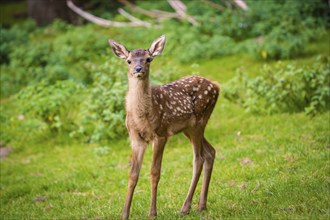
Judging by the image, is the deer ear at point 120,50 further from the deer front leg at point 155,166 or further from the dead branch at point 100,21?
the dead branch at point 100,21

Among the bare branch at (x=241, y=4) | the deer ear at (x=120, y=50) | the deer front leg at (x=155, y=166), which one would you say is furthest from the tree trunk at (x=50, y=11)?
the deer front leg at (x=155, y=166)

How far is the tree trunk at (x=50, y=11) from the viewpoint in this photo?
2508 cm

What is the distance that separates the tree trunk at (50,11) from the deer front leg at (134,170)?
58.9 feet

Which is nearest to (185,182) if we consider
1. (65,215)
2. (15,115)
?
(65,215)

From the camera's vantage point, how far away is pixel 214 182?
942 cm

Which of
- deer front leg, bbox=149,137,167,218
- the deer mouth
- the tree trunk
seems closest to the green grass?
deer front leg, bbox=149,137,167,218

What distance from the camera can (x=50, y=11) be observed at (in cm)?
2530

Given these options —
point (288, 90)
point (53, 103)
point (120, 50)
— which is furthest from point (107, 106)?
point (120, 50)

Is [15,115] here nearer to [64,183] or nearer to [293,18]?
[64,183]

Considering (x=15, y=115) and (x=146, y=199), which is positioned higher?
(x=146, y=199)

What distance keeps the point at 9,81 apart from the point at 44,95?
193 inches

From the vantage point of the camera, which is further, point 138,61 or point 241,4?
point 241,4

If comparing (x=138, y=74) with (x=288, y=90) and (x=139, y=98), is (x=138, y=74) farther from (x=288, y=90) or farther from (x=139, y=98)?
(x=288, y=90)

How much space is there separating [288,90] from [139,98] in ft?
19.0
